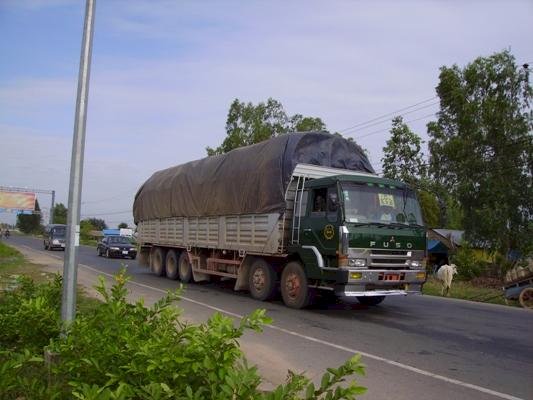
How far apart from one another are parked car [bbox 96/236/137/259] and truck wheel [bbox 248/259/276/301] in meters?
21.2

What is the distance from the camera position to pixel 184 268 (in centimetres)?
1753

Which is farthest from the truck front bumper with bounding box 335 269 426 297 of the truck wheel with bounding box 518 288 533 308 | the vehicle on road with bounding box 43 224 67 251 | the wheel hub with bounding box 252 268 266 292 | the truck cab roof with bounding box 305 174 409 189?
the vehicle on road with bounding box 43 224 67 251

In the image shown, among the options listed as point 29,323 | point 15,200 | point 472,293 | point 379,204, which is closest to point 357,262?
point 379,204

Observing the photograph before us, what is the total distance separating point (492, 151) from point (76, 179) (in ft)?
66.9

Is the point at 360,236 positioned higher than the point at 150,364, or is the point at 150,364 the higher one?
the point at 360,236

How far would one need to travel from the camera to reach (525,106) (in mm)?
21891

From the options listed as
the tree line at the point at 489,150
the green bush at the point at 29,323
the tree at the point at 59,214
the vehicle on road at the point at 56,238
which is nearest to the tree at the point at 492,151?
the tree line at the point at 489,150

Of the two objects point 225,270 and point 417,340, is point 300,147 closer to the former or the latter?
point 225,270

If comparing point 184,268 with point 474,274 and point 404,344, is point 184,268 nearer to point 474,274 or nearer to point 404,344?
point 404,344

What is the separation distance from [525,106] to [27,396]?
72.7ft

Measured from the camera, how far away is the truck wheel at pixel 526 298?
14.0 metres

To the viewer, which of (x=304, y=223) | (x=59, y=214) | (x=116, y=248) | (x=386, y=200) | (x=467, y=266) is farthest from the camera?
(x=59, y=214)

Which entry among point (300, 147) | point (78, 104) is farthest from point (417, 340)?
point (78, 104)

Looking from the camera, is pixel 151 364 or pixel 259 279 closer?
pixel 151 364
